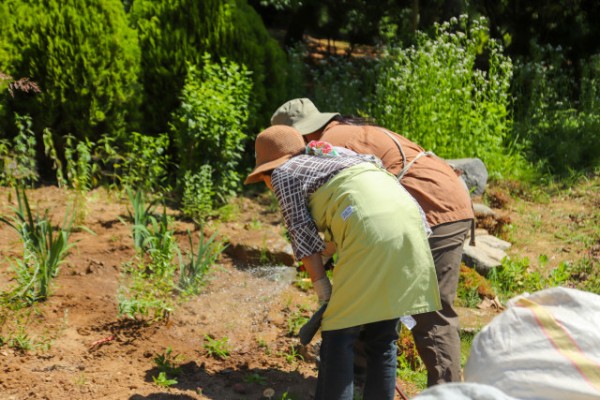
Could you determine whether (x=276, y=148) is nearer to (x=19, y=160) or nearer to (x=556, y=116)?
(x=19, y=160)

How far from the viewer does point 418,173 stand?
3.59 m

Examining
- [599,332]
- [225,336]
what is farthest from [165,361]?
[599,332]

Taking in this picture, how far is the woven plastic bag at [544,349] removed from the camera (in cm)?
229

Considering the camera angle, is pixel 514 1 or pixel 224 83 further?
pixel 514 1

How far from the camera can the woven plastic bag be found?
2.29 metres

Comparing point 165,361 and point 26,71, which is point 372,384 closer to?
point 165,361

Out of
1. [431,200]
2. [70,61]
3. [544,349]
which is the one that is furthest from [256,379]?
[70,61]

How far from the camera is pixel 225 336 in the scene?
434 cm

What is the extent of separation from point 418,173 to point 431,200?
14 cm

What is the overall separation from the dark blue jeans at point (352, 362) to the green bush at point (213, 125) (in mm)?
2907

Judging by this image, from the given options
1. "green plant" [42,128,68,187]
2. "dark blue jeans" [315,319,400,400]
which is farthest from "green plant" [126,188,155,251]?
"dark blue jeans" [315,319,400,400]

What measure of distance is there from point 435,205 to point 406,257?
0.57 metres

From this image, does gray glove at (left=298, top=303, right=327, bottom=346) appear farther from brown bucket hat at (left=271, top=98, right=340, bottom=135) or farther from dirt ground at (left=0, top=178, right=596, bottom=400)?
brown bucket hat at (left=271, top=98, right=340, bottom=135)

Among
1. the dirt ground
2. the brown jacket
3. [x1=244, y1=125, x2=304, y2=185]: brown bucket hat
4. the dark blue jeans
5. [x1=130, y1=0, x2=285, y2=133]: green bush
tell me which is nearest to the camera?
the dark blue jeans
